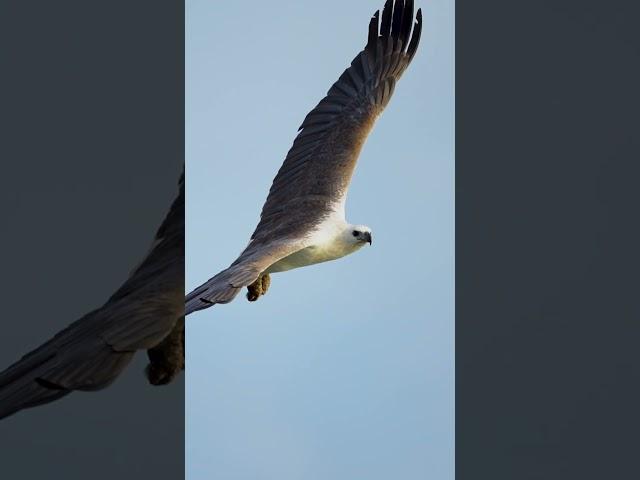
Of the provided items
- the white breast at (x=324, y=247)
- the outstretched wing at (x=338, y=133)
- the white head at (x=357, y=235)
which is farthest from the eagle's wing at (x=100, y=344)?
the white head at (x=357, y=235)

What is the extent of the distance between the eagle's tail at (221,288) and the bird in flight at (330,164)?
17 cm

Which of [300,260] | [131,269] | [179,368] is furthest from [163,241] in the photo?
[300,260]

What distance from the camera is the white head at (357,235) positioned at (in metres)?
4.74

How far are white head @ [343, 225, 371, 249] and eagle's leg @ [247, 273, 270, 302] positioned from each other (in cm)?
38

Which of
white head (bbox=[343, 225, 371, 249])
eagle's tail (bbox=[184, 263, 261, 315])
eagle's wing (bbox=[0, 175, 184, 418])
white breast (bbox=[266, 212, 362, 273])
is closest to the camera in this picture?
eagle's wing (bbox=[0, 175, 184, 418])

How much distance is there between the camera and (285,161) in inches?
201

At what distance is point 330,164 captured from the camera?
16.2 feet

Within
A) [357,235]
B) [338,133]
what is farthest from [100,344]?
[338,133]

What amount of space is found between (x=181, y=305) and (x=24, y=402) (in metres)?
0.40

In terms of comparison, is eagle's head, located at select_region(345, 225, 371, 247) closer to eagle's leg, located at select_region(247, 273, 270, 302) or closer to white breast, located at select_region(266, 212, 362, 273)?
white breast, located at select_region(266, 212, 362, 273)

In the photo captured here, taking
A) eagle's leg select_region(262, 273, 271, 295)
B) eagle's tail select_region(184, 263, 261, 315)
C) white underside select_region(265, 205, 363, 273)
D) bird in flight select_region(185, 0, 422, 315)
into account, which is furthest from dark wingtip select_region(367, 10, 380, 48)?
eagle's tail select_region(184, 263, 261, 315)

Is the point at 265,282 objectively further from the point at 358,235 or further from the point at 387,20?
the point at 387,20

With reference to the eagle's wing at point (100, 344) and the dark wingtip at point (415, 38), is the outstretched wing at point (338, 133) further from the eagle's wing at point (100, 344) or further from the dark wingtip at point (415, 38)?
the eagle's wing at point (100, 344)

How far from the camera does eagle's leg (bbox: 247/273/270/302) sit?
4586 millimetres
